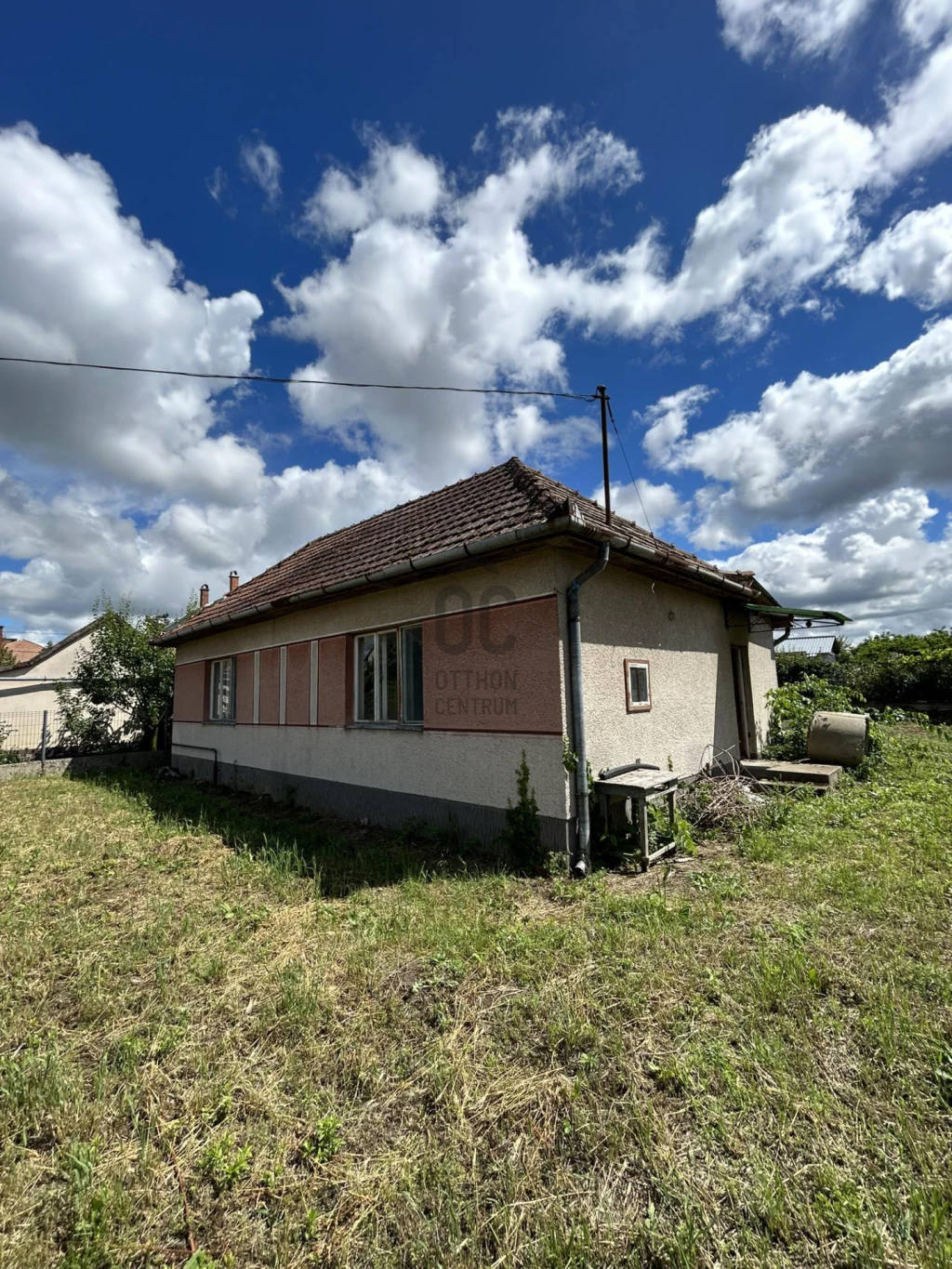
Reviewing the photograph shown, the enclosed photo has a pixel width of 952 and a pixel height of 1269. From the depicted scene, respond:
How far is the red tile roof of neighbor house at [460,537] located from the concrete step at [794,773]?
2.76 m

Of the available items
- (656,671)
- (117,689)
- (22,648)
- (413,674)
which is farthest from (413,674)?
(22,648)

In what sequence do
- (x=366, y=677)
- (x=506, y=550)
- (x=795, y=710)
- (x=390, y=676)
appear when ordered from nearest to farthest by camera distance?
(x=506, y=550), (x=390, y=676), (x=366, y=677), (x=795, y=710)

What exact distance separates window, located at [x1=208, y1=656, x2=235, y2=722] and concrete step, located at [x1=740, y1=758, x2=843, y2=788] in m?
9.83

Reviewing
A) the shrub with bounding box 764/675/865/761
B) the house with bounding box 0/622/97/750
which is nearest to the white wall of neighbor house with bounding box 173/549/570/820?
the shrub with bounding box 764/675/865/761

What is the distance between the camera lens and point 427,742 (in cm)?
673

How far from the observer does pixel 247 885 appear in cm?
538

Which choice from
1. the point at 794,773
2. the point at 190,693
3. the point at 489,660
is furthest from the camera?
the point at 190,693

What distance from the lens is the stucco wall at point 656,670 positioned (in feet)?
19.5

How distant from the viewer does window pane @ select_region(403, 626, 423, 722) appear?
23.3ft

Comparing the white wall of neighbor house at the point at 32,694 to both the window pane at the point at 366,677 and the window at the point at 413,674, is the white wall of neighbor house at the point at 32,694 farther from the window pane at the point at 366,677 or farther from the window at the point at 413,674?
the window at the point at 413,674

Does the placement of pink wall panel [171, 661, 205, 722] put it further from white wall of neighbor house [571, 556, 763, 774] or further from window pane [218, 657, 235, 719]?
white wall of neighbor house [571, 556, 763, 774]

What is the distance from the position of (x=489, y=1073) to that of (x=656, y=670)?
528 centimetres

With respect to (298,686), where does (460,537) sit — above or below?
above

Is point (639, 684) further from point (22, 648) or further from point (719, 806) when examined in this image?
point (22, 648)
